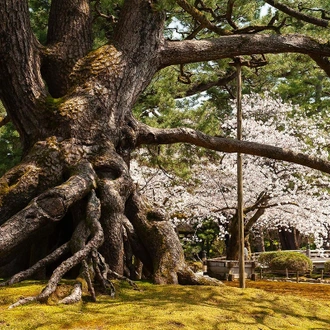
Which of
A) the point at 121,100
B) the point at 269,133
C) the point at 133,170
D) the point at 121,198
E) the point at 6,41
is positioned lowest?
the point at 121,198

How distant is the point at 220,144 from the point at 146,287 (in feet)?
8.28

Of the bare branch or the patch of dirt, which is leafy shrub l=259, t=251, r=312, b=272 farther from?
the bare branch

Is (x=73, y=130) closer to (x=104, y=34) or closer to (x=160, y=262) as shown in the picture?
(x=160, y=262)

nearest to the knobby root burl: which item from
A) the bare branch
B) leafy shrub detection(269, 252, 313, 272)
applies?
the bare branch

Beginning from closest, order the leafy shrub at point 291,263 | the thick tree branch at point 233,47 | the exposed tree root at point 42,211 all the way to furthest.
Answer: the exposed tree root at point 42,211 < the thick tree branch at point 233,47 < the leafy shrub at point 291,263

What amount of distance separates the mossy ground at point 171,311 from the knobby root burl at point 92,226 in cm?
23

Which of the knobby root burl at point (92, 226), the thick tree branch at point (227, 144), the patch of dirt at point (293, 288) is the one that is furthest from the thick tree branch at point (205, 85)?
the knobby root burl at point (92, 226)

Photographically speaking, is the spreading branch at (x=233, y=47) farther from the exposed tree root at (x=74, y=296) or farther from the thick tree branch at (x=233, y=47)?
the exposed tree root at (x=74, y=296)

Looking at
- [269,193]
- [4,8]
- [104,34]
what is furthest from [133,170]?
[4,8]

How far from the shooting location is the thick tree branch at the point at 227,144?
6.38 m

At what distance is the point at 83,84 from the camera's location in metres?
5.86

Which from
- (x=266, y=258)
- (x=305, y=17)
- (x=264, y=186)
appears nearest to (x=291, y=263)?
(x=266, y=258)

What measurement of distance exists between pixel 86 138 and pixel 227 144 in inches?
86.9

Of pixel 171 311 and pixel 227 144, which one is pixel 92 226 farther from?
pixel 227 144
